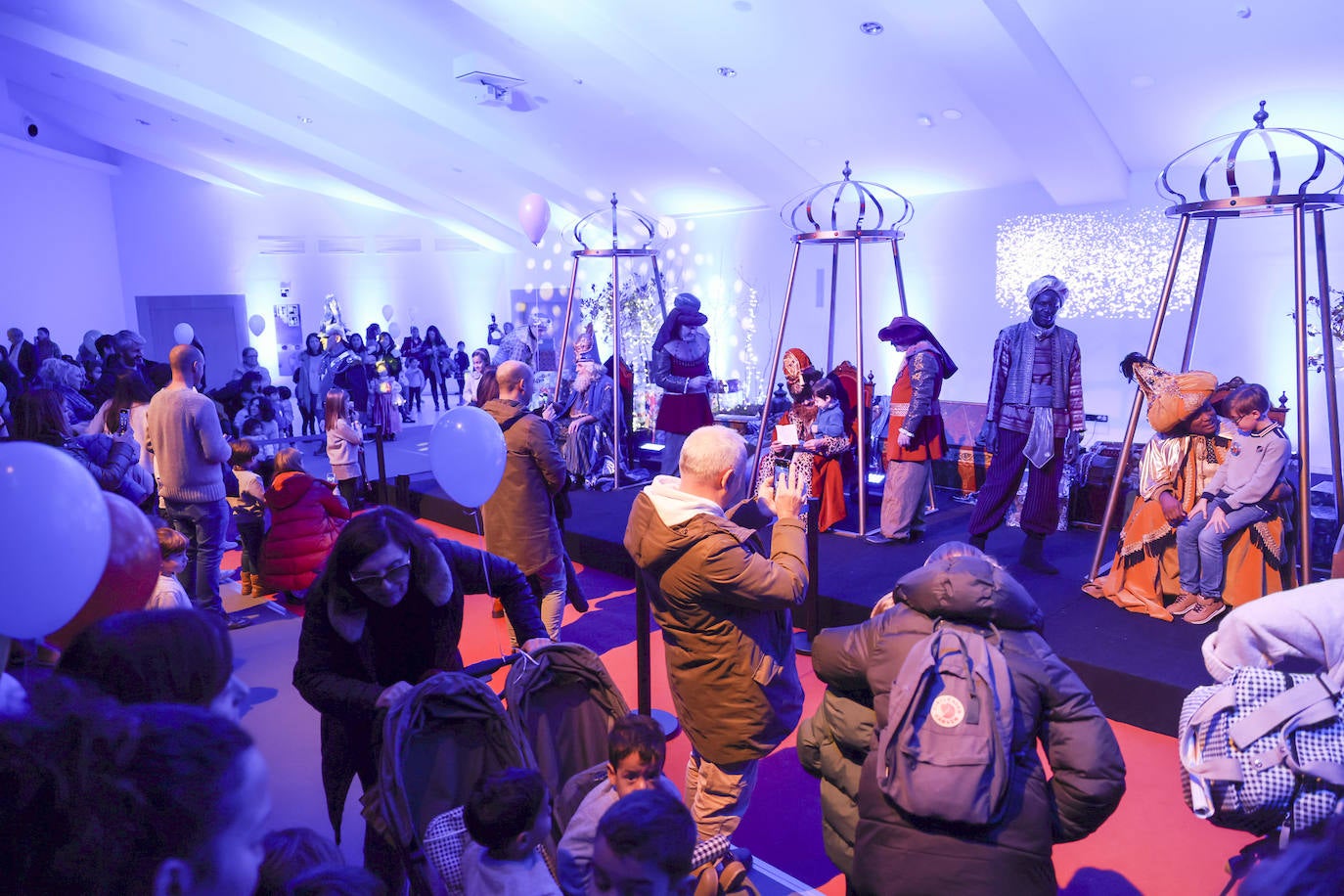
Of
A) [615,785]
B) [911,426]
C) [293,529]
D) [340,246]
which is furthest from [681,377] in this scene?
[340,246]

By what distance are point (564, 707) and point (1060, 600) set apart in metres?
2.97

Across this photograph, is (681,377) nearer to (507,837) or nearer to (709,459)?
(709,459)

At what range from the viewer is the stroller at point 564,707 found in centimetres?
230

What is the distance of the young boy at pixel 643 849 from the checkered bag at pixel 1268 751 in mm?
1022

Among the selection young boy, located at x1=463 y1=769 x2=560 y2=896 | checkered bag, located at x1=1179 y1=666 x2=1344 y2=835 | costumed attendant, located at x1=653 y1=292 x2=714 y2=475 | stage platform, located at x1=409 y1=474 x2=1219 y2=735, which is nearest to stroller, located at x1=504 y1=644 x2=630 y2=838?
young boy, located at x1=463 y1=769 x2=560 y2=896

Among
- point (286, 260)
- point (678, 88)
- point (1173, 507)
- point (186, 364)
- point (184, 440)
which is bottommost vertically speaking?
point (1173, 507)

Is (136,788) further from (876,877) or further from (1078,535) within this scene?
(1078,535)

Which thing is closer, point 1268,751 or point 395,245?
point 1268,751

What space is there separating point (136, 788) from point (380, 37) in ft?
31.5

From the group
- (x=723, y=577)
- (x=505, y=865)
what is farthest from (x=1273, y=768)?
(x=505, y=865)

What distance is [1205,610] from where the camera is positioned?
399cm

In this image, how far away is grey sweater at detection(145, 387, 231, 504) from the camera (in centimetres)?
421

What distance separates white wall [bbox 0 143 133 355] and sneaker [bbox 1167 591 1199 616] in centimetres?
1394

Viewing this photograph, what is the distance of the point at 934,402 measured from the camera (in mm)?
5281
